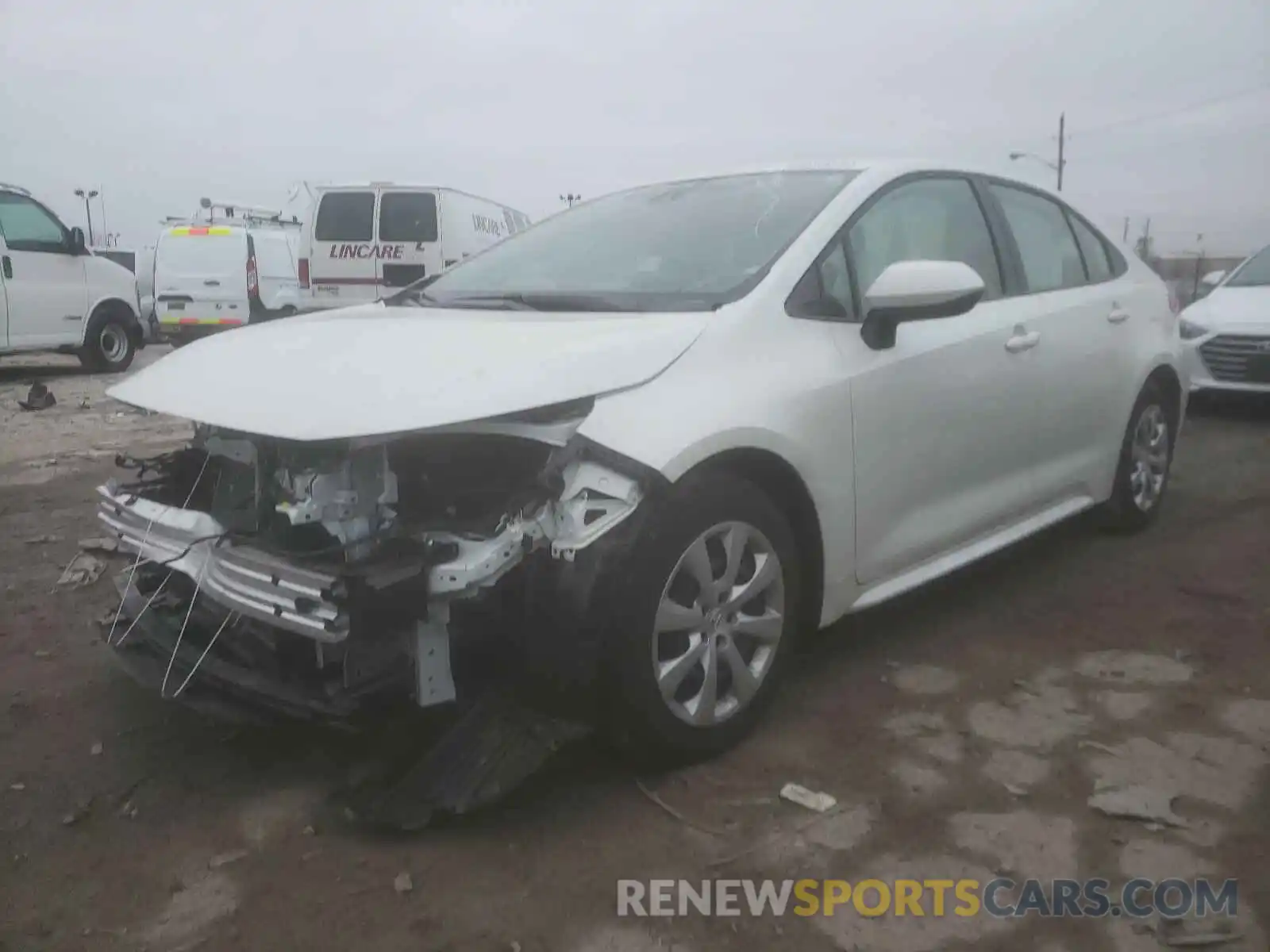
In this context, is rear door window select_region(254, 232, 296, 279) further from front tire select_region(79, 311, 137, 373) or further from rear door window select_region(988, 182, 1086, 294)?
rear door window select_region(988, 182, 1086, 294)

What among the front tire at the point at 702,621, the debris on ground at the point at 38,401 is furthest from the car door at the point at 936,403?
the debris on ground at the point at 38,401

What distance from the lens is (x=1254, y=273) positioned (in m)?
8.41

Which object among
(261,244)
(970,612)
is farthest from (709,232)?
(261,244)

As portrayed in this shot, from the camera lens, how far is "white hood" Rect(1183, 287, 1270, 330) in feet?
25.0

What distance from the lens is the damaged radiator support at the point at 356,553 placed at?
2229 millimetres

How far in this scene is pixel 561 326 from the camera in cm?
268

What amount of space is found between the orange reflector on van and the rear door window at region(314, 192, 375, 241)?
3600 mm

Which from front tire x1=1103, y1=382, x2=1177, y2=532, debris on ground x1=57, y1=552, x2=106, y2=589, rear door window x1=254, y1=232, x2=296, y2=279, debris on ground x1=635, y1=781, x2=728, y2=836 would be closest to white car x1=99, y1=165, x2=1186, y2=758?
debris on ground x1=635, y1=781, x2=728, y2=836

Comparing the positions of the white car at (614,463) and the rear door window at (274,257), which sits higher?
the rear door window at (274,257)

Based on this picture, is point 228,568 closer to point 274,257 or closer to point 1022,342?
point 1022,342

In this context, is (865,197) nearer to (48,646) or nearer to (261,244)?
(48,646)

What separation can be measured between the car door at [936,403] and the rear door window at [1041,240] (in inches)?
8.6

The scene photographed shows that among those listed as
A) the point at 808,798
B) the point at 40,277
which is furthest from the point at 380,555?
the point at 40,277

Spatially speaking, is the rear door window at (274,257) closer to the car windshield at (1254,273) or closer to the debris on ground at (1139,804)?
the car windshield at (1254,273)
